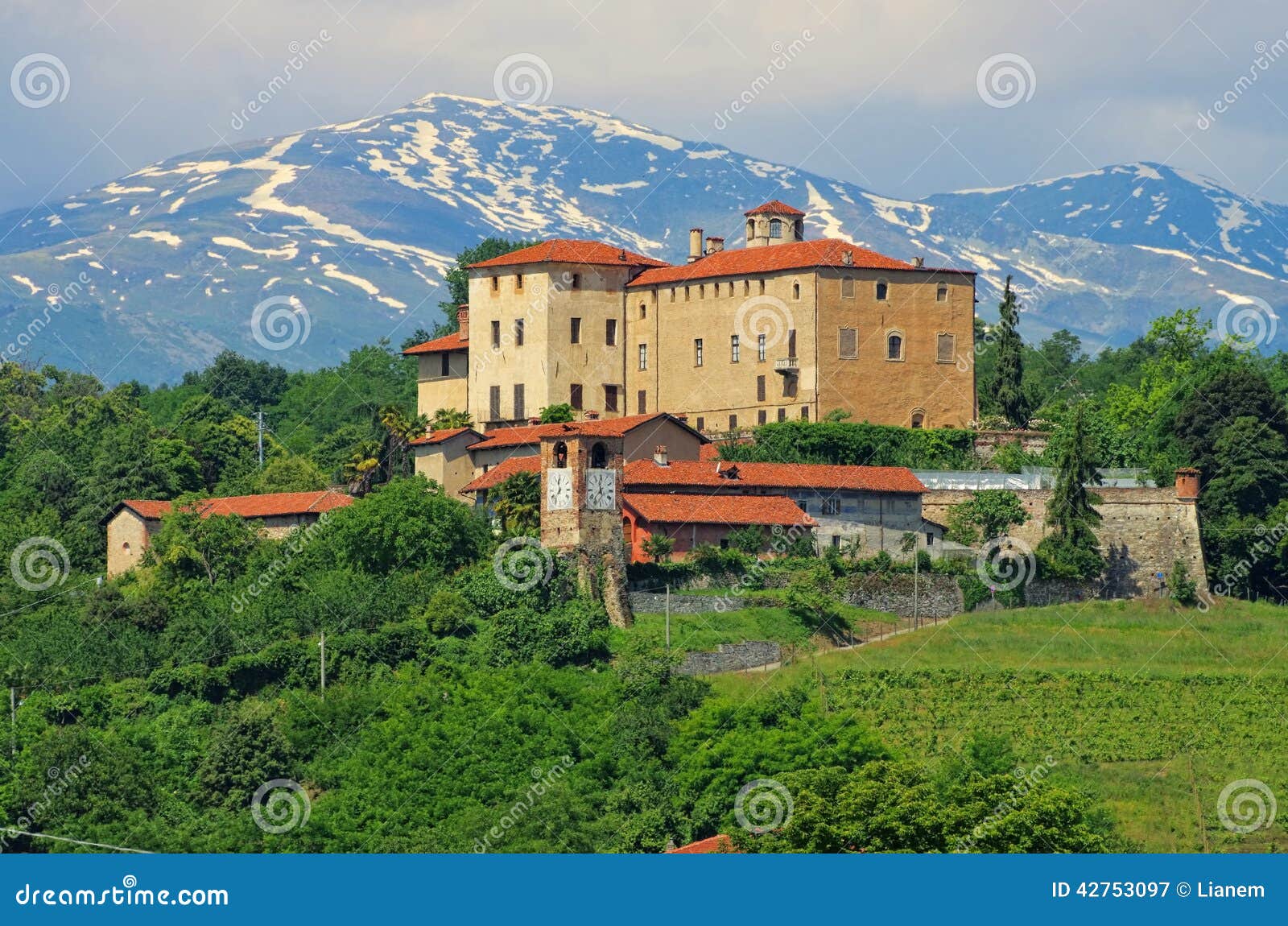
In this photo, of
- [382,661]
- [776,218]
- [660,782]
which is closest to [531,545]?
[382,661]

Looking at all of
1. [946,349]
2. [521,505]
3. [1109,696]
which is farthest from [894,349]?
[1109,696]

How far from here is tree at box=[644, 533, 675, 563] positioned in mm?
67000

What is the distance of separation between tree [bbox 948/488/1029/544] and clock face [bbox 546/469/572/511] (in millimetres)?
13877

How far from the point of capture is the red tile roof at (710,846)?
49906 millimetres

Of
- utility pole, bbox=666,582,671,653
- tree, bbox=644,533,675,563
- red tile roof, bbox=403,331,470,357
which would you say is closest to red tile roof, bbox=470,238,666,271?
red tile roof, bbox=403,331,470,357

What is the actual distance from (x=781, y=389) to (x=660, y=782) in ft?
91.5

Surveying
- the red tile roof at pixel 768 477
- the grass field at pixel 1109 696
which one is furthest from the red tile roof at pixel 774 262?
the grass field at pixel 1109 696

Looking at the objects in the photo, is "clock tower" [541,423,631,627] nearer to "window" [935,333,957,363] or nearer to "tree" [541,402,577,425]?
"tree" [541,402,577,425]

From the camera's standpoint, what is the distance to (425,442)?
79562 millimetres

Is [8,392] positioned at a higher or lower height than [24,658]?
higher

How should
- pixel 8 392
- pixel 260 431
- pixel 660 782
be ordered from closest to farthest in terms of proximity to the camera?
pixel 660 782
pixel 260 431
pixel 8 392

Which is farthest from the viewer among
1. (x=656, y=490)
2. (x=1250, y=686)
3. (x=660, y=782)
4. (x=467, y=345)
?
(x=467, y=345)

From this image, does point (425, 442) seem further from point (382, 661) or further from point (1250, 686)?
point (1250, 686)

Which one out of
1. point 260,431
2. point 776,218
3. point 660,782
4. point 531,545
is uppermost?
point 776,218
